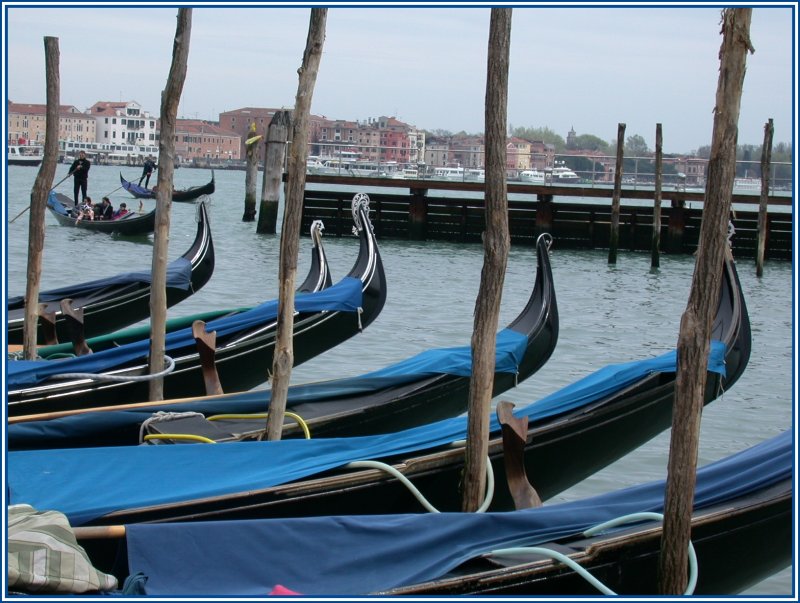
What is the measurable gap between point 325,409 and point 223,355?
111cm

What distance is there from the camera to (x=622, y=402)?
420 centimetres

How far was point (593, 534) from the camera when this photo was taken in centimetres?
292

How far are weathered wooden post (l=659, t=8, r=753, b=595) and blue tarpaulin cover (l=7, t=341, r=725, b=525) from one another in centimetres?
104

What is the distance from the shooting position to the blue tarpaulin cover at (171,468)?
307 cm

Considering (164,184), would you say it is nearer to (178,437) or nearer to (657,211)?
(178,437)

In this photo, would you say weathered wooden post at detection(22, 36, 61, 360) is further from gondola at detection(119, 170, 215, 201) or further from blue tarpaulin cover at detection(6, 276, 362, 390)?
gondola at detection(119, 170, 215, 201)

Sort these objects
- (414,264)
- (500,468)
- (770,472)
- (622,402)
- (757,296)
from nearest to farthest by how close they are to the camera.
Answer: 1. (770,472)
2. (500,468)
3. (622,402)
4. (757,296)
5. (414,264)

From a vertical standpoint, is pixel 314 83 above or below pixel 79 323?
above

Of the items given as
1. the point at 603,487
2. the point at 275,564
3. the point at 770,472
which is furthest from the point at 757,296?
the point at 275,564

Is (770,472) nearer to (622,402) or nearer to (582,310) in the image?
(622,402)

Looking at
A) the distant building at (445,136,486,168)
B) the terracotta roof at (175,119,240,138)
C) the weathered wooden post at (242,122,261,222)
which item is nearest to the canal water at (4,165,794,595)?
the weathered wooden post at (242,122,261,222)

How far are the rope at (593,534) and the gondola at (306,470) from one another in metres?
0.67

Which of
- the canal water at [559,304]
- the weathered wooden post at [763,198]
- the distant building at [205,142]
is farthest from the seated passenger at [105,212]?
the distant building at [205,142]

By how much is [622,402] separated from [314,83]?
1.68 m
